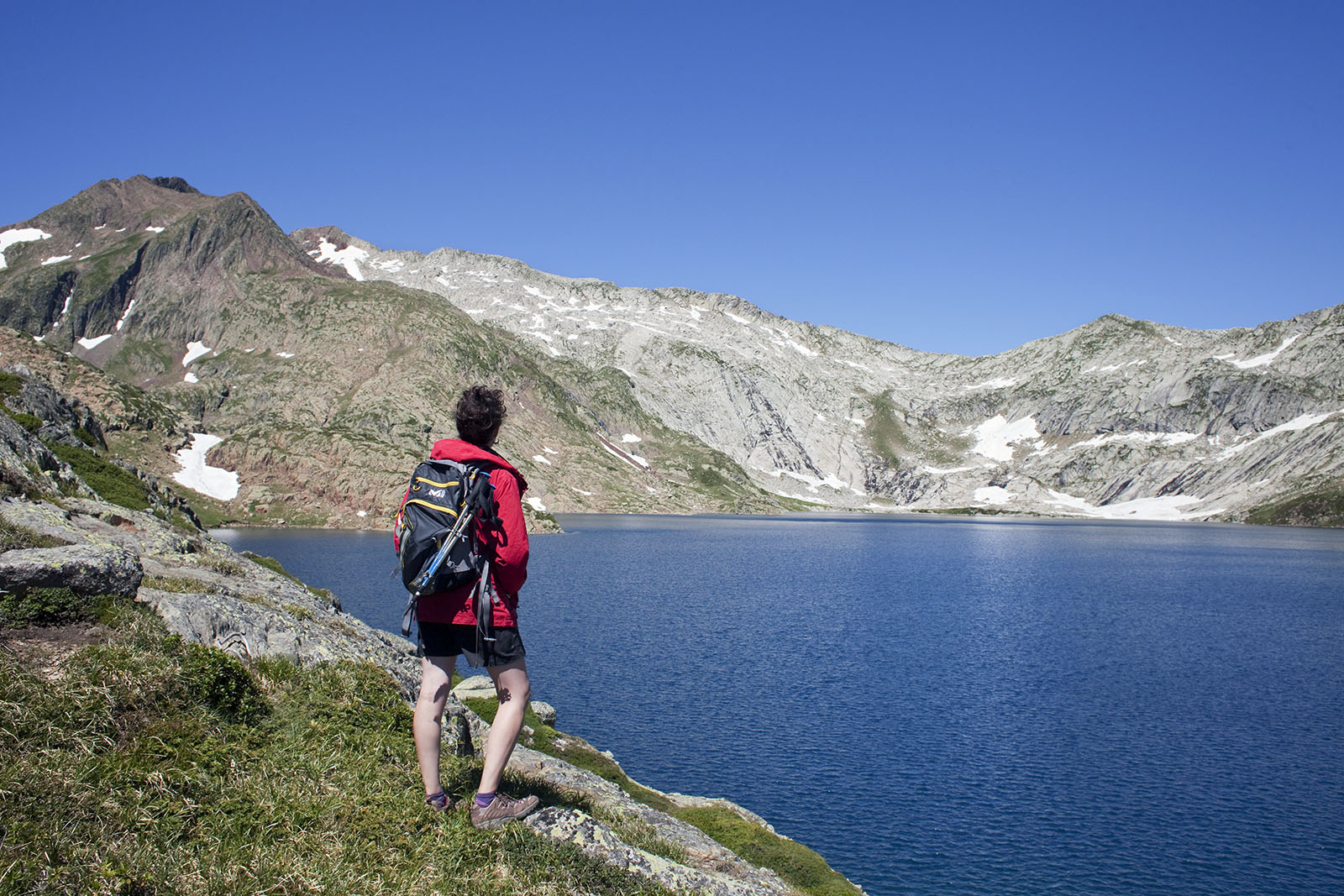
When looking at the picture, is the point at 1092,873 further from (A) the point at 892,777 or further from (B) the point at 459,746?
(B) the point at 459,746

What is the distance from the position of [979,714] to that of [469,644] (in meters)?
40.0

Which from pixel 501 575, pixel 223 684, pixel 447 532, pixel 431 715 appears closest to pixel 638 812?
pixel 431 715

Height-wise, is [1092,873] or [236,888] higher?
[236,888]

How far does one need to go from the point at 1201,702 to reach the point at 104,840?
5230cm

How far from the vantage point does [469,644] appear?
844 cm

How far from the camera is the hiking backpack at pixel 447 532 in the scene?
8172 mm

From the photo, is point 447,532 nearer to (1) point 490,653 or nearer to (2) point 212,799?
(1) point 490,653

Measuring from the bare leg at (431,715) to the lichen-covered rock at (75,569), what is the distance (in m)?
5.17

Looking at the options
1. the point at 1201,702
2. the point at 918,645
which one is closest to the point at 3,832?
the point at 1201,702

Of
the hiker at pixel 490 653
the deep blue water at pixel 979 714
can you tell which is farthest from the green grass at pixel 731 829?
the hiker at pixel 490 653

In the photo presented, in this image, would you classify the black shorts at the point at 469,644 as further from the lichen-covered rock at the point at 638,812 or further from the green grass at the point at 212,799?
the lichen-covered rock at the point at 638,812

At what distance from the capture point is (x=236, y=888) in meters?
6.52

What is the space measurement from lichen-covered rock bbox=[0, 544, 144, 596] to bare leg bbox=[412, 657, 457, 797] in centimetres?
517

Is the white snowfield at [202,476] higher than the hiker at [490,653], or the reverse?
the hiker at [490,653]
